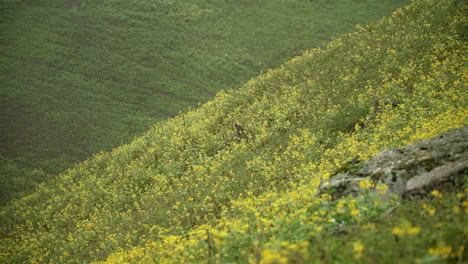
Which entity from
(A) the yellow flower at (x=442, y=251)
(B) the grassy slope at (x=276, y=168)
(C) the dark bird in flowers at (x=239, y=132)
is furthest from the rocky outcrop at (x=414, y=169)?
(C) the dark bird in flowers at (x=239, y=132)

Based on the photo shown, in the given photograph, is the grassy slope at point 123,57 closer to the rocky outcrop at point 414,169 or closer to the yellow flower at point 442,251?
the rocky outcrop at point 414,169

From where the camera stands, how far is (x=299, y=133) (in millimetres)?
15586

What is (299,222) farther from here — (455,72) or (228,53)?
(228,53)

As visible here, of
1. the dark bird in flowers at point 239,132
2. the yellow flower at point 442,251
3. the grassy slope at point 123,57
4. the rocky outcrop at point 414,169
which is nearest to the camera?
the yellow flower at point 442,251

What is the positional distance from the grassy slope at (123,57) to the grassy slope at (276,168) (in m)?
13.9

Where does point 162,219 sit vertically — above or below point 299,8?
below

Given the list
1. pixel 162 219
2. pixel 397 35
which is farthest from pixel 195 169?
pixel 397 35

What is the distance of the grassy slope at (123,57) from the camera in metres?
36.6

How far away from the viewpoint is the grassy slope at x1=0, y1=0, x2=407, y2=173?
36.6 m

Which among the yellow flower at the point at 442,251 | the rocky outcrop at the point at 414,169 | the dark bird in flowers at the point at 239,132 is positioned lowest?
the dark bird in flowers at the point at 239,132

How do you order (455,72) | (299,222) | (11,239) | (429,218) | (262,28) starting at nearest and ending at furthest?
(429,218)
(299,222)
(455,72)
(11,239)
(262,28)

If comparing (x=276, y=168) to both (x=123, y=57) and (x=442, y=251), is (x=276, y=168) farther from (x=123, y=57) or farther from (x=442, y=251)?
(x=123, y=57)

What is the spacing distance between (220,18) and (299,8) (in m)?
14.9

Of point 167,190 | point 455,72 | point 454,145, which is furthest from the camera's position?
point 167,190
